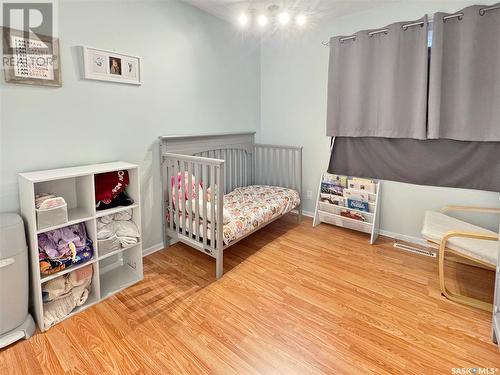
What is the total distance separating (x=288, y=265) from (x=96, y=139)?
191cm

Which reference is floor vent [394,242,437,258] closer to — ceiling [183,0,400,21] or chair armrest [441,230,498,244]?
chair armrest [441,230,498,244]

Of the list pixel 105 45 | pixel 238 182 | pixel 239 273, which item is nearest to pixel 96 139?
pixel 105 45

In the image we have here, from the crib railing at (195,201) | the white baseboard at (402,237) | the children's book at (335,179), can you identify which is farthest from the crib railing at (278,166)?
the crib railing at (195,201)

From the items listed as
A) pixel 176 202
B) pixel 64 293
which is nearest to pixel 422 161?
pixel 176 202

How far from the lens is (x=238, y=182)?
3611 millimetres

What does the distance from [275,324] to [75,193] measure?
67.7 inches

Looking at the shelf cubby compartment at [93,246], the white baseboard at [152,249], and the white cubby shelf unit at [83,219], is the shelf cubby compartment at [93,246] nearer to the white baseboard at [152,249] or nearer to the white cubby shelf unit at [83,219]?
the white cubby shelf unit at [83,219]

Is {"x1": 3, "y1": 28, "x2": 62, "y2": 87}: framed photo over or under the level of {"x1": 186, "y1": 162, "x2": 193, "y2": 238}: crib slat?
over

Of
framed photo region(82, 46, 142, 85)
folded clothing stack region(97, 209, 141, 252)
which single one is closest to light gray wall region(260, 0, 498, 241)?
framed photo region(82, 46, 142, 85)

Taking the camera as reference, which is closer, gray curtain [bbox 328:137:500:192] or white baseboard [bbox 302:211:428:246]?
gray curtain [bbox 328:137:500:192]

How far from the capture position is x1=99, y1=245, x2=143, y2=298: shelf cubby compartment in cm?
212

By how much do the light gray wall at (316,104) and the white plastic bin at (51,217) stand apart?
275 centimetres

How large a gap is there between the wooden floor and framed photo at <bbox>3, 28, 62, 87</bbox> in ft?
5.15

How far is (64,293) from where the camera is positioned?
5.98 feet
